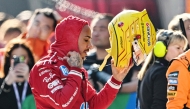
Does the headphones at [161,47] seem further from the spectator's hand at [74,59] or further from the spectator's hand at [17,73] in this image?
the spectator's hand at [17,73]

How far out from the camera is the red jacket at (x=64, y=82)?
14.7 ft

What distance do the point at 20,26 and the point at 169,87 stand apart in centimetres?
363

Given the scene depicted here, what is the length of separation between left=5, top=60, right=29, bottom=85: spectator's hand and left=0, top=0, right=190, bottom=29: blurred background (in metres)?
2.22

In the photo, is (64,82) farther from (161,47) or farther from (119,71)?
(161,47)

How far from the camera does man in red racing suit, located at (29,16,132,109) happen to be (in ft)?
14.8

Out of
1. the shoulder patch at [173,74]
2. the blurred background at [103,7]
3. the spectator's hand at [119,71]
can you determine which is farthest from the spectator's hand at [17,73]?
the blurred background at [103,7]

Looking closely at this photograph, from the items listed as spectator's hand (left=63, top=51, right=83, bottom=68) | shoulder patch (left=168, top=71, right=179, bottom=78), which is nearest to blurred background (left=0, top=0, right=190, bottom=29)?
shoulder patch (left=168, top=71, right=179, bottom=78)

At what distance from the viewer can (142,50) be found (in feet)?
15.4

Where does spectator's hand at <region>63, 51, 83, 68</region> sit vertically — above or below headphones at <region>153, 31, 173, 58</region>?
above

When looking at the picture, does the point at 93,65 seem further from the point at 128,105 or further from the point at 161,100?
the point at 161,100

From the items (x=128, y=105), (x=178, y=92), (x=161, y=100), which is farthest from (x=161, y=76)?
(x=128, y=105)

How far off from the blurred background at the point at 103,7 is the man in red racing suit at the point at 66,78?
10.6ft

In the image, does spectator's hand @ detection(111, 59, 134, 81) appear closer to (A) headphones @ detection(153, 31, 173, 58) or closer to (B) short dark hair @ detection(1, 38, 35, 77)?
(A) headphones @ detection(153, 31, 173, 58)

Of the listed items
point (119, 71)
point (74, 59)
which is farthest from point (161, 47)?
point (74, 59)
